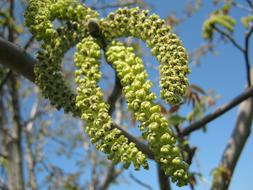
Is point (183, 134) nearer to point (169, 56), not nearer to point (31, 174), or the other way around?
point (169, 56)

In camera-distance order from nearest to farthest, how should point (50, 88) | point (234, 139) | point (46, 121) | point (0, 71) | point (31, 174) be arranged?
point (50, 88)
point (0, 71)
point (234, 139)
point (31, 174)
point (46, 121)

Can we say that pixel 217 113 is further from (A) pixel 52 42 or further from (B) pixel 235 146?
(A) pixel 52 42

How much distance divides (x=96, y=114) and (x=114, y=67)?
172 mm

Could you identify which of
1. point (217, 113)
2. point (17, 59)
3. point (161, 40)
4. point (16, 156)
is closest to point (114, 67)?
point (161, 40)

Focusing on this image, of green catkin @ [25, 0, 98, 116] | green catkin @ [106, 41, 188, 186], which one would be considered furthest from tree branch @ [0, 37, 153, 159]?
green catkin @ [106, 41, 188, 186]

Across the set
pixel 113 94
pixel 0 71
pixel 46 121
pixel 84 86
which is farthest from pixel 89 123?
pixel 46 121

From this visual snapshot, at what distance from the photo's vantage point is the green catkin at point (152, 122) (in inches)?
37.2

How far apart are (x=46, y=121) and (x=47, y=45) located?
38.9ft

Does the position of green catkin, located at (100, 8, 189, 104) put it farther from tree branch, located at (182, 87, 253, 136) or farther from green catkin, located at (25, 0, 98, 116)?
tree branch, located at (182, 87, 253, 136)

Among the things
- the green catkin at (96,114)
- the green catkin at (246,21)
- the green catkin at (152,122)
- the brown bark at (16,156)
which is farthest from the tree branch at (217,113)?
the brown bark at (16,156)

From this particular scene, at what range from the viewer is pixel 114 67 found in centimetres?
119

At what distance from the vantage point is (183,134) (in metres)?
2.81

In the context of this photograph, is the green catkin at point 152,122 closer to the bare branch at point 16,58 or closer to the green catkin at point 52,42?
the green catkin at point 52,42

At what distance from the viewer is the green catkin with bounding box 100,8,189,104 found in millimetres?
1039
